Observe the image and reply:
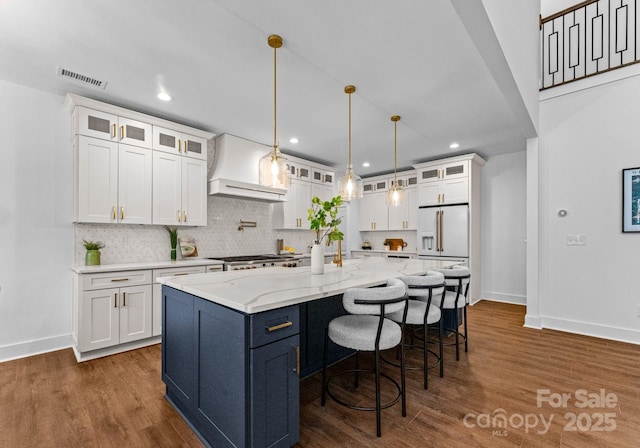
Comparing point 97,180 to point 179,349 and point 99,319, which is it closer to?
point 99,319

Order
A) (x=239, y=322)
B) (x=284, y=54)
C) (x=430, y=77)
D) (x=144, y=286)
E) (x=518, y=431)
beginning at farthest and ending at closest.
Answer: (x=144, y=286) → (x=430, y=77) → (x=284, y=54) → (x=518, y=431) → (x=239, y=322)

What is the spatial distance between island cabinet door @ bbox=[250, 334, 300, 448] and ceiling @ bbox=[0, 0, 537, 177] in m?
2.13

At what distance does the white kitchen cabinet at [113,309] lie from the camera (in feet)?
9.69

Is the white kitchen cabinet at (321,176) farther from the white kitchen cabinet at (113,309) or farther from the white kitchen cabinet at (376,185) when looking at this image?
the white kitchen cabinet at (113,309)

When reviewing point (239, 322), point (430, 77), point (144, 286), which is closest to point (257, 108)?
point (430, 77)

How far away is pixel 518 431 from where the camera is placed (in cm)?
188

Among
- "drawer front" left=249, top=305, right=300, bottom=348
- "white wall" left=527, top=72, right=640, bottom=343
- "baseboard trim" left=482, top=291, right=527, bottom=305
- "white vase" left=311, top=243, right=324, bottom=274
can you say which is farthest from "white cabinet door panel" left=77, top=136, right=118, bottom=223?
"baseboard trim" left=482, top=291, right=527, bottom=305

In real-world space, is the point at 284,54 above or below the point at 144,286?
above

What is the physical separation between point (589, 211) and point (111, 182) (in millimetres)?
5747

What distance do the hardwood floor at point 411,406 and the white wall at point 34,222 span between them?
371 millimetres

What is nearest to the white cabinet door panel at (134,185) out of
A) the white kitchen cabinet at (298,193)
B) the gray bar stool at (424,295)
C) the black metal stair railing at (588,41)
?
the white kitchen cabinet at (298,193)

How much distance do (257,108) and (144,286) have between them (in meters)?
2.41

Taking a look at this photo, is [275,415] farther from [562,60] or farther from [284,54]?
[562,60]

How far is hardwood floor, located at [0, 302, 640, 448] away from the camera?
1819 millimetres
